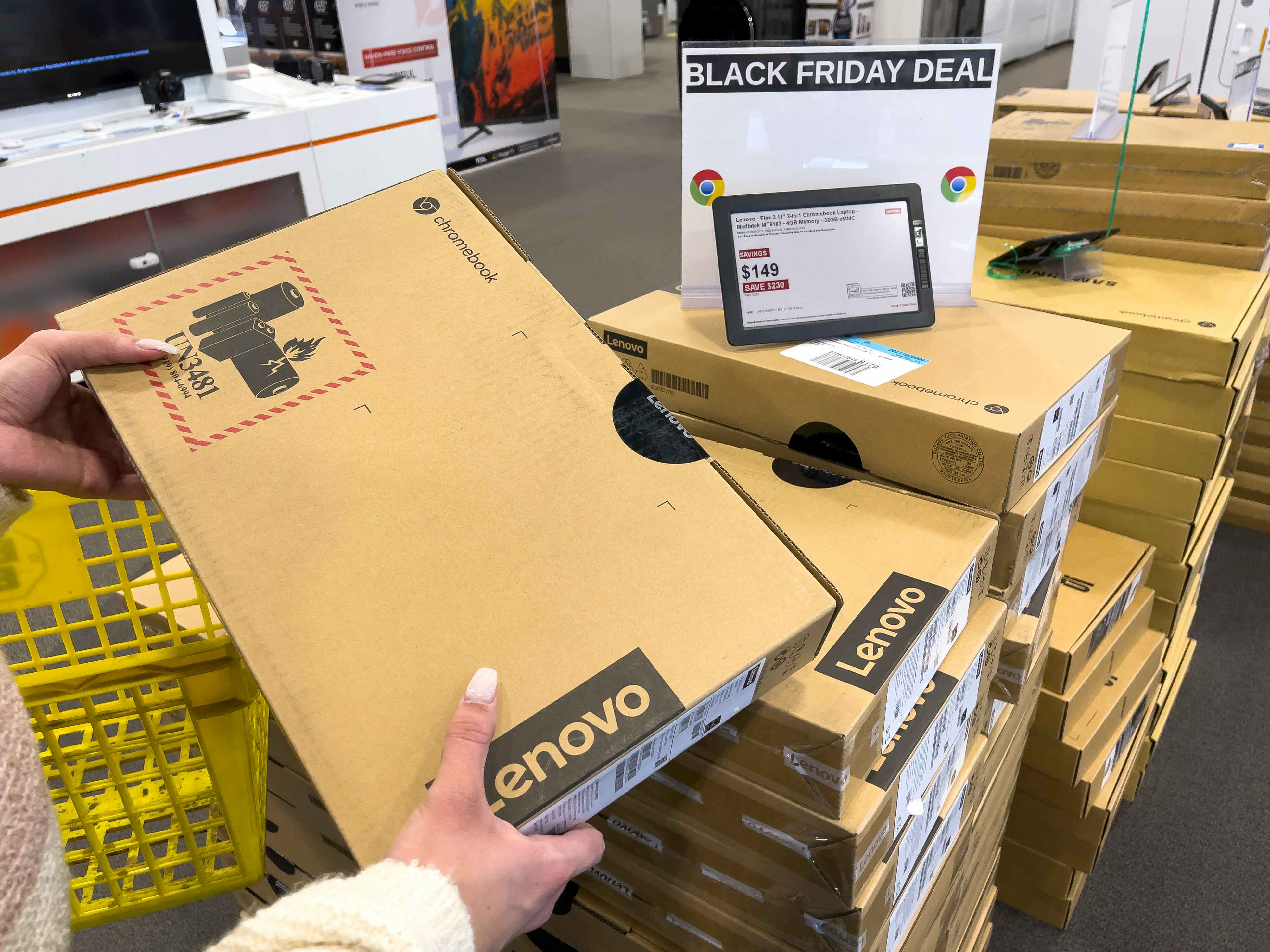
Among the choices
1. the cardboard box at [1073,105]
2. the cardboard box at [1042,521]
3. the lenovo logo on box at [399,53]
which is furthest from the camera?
the lenovo logo on box at [399,53]

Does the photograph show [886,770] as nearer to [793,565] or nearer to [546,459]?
[793,565]

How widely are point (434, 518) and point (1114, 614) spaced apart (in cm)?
124

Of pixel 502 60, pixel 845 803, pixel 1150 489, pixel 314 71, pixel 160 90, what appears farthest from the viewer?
pixel 502 60

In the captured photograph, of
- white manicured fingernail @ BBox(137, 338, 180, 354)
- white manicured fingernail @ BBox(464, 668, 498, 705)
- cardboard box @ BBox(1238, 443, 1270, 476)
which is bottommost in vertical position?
cardboard box @ BBox(1238, 443, 1270, 476)

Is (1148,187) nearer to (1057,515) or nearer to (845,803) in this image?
(1057,515)

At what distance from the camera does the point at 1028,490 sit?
96 centimetres

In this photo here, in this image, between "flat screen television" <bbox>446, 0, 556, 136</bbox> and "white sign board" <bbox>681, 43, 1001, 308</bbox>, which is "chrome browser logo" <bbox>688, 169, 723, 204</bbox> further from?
"flat screen television" <bbox>446, 0, 556, 136</bbox>

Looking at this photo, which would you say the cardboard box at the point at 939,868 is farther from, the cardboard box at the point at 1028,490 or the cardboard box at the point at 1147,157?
the cardboard box at the point at 1147,157

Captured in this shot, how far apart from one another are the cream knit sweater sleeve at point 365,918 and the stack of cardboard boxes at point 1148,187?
154 centimetres

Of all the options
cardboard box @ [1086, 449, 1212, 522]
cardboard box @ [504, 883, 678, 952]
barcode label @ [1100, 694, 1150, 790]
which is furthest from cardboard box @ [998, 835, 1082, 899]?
cardboard box @ [504, 883, 678, 952]

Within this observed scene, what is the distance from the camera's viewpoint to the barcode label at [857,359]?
1.01m

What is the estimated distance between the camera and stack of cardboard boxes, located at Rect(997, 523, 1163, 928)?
1.39 metres

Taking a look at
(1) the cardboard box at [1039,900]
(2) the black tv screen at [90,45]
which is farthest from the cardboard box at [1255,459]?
(2) the black tv screen at [90,45]

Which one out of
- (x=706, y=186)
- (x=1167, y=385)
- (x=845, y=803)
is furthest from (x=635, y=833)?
(x=1167, y=385)
